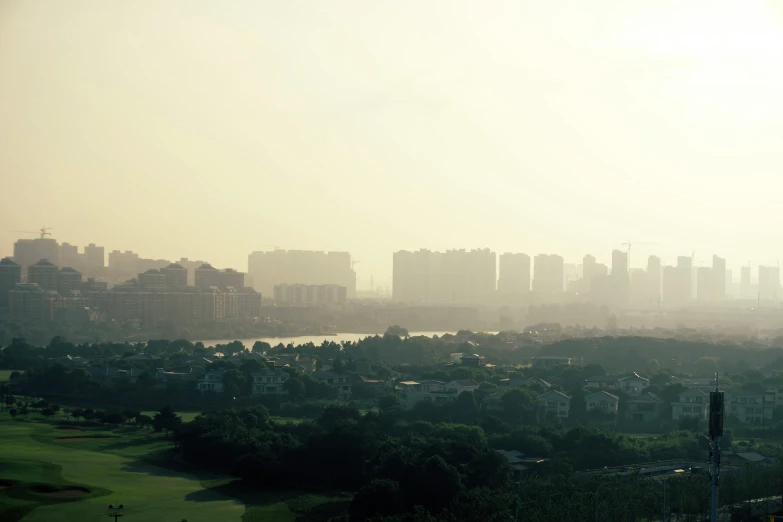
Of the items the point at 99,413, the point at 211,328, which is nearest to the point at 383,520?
the point at 99,413

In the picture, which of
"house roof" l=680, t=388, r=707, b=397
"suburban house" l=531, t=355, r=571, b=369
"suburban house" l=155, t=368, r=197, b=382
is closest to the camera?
"house roof" l=680, t=388, r=707, b=397

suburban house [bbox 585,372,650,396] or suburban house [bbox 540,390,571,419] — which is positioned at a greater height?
suburban house [bbox 585,372,650,396]

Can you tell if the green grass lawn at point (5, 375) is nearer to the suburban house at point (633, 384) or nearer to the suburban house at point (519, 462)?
the suburban house at point (633, 384)

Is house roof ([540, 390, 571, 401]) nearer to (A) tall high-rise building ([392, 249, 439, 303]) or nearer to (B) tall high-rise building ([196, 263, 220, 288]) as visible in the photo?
(B) tall high-rise building ([196, 263, 220, 288])

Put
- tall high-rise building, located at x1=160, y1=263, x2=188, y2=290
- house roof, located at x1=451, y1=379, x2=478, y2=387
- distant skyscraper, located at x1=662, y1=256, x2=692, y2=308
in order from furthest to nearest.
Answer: distant skyscraper, located at x1=662, y1=256, x2=692, y2=308 < tall high-rise building, located at x1=160, y1=263, x2=188, y2=290 < house roof, located at x1=451, y1=379, x2=478, y2=387

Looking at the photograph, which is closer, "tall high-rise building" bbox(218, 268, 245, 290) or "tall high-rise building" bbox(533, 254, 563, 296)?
"tall high-rise building" bbox(218, 268, 245, 290)

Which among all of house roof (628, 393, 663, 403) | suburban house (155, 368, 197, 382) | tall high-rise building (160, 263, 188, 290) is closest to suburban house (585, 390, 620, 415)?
house roof (628, 393, 663, 403)
